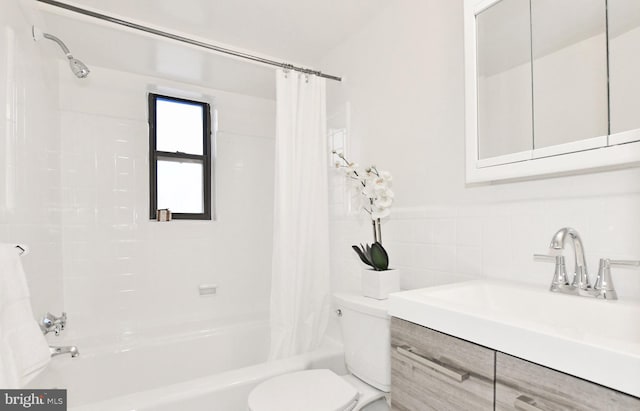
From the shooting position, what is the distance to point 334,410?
1.23 metres

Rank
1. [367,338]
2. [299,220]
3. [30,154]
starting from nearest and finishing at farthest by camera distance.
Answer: [367,338] < [30,154] < [299,220]

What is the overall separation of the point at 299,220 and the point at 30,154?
4.60 ft

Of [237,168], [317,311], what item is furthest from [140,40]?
[317,311]

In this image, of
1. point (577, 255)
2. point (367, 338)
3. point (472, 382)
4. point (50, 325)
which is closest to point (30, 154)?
point (50, 325)

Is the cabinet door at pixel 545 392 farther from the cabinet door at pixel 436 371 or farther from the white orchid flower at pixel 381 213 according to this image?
the white orchid flower at pixel 381 213

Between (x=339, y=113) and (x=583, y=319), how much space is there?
1735 millimetres

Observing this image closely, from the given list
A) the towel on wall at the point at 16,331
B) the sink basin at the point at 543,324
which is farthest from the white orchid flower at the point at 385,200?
the towel on wall at the point at 16,331

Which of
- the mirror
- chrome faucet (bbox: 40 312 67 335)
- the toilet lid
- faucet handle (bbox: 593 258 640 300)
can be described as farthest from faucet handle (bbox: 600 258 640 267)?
chrome faucet (bbox: 40 312 67 335)

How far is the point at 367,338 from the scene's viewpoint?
1.45 metres

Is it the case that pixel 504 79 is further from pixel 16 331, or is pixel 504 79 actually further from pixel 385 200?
pixel 16 331

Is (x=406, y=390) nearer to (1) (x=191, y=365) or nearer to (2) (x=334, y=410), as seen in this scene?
(2) (x=334, y=410)

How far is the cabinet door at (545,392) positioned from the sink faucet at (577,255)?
1.48 feet

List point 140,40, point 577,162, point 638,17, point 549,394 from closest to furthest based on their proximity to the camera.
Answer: point 549,394
point 638,17
point 577,162
point 140,40

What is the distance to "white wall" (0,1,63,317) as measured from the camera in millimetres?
1384
